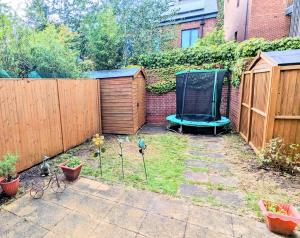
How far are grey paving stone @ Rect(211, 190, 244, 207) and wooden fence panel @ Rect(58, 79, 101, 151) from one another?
3.74 meters

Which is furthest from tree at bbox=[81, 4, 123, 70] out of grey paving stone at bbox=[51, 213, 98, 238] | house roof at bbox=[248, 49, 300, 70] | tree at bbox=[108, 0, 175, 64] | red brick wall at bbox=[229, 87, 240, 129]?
grey paving stone at bbox=[51, 213, 98, 238]

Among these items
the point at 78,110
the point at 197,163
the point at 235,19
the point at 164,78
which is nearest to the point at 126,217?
the point at 197,163

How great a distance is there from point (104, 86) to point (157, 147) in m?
2.77

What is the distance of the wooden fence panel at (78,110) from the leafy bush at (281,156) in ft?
14.8

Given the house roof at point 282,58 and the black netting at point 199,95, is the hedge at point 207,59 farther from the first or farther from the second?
the house roof at point 282,58

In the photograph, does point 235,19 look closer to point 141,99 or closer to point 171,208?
point 141,99

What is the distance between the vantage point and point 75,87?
5.12m

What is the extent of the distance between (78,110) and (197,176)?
3.62m

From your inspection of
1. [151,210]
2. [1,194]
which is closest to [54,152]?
[1,194]

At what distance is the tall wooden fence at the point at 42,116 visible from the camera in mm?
3434

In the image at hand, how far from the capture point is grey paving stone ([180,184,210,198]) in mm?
2910

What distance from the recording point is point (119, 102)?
6293mm

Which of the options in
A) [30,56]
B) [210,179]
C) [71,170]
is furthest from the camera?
[30,56]

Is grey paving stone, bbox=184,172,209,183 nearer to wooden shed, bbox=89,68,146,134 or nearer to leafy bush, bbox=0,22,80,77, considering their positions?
wooden shed, bbox=89,68,146,134
